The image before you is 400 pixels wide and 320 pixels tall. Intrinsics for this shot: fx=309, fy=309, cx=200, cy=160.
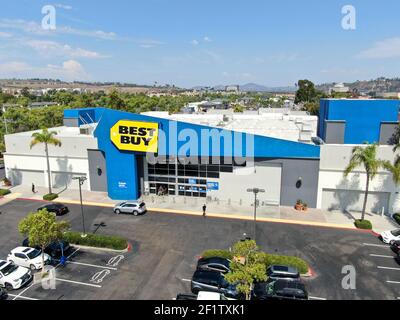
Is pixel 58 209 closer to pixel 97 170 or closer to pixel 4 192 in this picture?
pixel 97 170

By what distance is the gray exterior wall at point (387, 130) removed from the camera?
3967cm

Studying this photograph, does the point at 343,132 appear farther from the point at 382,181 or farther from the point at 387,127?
the point at 382,181

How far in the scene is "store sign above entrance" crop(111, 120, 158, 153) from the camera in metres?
36.5

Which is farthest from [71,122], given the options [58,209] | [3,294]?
[3,294]

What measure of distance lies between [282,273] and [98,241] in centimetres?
1566

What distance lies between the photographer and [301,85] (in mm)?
156000

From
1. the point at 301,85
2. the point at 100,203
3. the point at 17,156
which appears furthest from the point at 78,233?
the point at 301,85

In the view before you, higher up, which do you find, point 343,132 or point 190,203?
point 343,132

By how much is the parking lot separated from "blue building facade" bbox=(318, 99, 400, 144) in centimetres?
1547

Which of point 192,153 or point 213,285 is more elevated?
point 192,153

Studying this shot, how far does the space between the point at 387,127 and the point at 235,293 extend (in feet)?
105

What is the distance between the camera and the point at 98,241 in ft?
88.8

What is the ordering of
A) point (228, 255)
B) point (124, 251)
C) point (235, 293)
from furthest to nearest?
1. point (124, 251)
2. point (228, 255)
3. point (235, 293)
